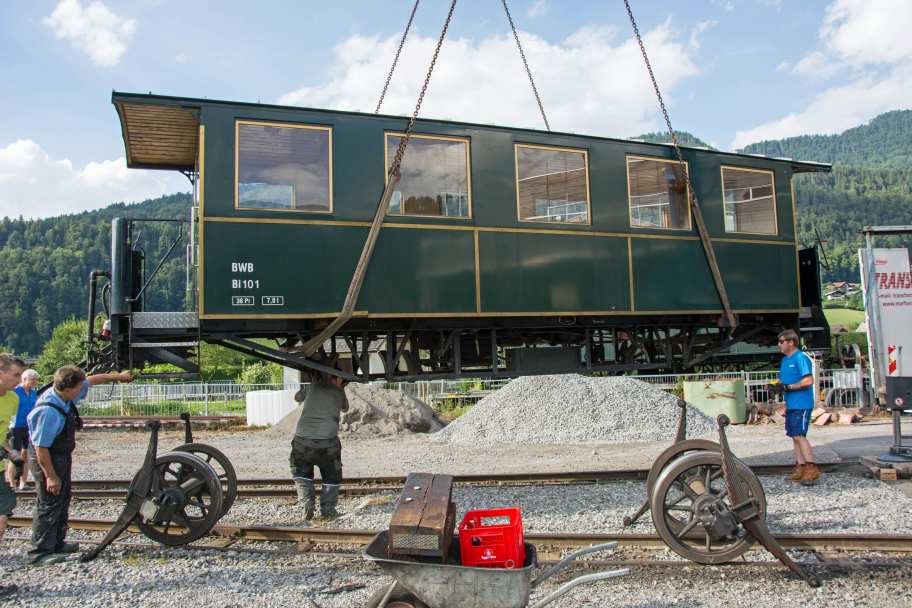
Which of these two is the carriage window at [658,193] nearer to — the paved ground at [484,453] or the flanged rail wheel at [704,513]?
the flanged rail wheel at [704,513]

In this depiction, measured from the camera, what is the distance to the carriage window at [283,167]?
6355 mm

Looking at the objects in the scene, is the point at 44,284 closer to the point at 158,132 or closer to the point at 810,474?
the point at 158,132

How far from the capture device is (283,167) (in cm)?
652

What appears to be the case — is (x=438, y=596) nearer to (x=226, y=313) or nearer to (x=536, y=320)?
(x=226, y=313)

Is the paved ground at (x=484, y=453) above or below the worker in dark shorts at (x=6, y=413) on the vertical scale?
below

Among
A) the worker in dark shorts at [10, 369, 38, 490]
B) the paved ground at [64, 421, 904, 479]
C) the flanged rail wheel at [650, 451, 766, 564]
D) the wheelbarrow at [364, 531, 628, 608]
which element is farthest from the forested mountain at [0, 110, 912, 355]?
the wheelbarrow at [364, 531, 628, 608]

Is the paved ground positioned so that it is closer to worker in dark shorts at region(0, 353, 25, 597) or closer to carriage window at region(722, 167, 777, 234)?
carriage window at region(722, 167, 777, 234)

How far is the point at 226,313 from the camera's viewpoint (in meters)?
6.14

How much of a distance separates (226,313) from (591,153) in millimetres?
4276

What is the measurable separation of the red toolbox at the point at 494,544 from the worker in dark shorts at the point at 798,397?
4.99m

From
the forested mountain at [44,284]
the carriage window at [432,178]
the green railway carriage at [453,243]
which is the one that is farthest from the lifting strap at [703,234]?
the forested mountain at [44,284]

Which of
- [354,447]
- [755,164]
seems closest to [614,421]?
[354,447]

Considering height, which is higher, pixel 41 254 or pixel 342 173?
pixel 41 254

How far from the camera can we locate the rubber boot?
7305 millimetres
